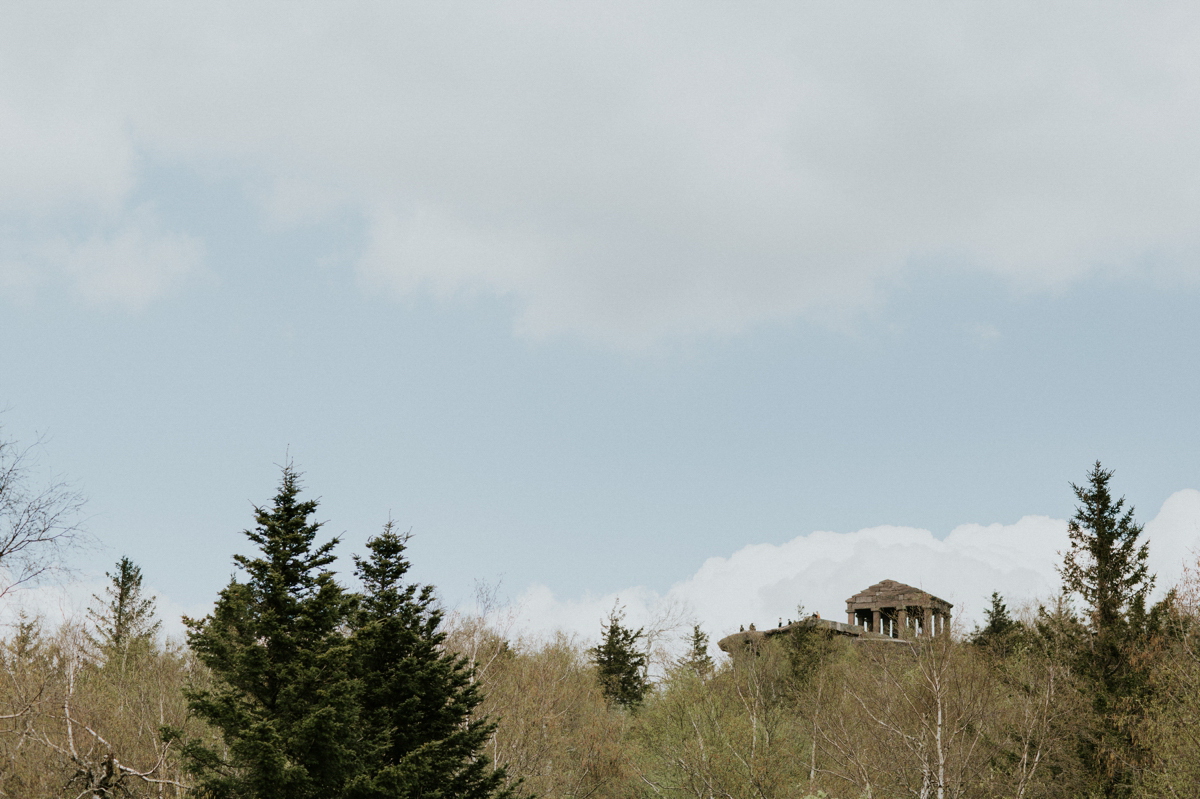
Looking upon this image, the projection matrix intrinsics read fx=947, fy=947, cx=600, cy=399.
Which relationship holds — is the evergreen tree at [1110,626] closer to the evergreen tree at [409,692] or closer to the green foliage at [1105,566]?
the green foliage at [1105,566]

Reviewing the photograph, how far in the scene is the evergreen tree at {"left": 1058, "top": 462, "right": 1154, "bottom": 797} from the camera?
30.3 meters

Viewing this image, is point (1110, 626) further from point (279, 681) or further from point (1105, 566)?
point (279, 681)

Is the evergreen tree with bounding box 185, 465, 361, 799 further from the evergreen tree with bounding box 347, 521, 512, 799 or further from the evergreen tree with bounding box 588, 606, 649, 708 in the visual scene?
the evergreen tree with bounding box 588, 606, 649, 708

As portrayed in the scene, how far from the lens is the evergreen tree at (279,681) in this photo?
17.7m

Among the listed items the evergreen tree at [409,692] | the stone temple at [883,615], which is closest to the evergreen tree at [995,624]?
the stone temple at [883,615]

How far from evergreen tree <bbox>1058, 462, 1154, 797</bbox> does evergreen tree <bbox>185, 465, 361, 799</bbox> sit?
80.3 feet

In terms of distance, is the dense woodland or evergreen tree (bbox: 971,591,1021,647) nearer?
the dense woodland

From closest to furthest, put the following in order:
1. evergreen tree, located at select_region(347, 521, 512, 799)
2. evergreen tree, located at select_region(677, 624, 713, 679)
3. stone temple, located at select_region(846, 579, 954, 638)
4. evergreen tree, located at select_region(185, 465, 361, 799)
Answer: evergreen tree, located at select_region(185, 465, 361, 799) → evergreen tree, located at select_region(347, 521, 512, 799) → evergreen tree, located at select_region(677, 624, 713, 679) → stone temple, located at select_region(846, 579, 954, 638)

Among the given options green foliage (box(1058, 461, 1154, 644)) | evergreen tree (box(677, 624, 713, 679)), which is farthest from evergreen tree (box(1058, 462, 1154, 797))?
evergreen tree (box(677, 624, 713, 679))

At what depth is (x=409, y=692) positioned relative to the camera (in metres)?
21.5

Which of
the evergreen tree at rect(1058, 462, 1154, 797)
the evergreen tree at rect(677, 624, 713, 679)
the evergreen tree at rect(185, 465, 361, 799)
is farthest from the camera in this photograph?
the evergreen tree at rect(677, 624, 713, 679)

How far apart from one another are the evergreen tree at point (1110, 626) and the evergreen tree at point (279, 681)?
24.5m

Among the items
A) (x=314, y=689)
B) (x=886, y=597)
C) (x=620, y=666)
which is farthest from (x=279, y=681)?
(x=886, y=597)

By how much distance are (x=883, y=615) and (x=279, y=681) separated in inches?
2409
